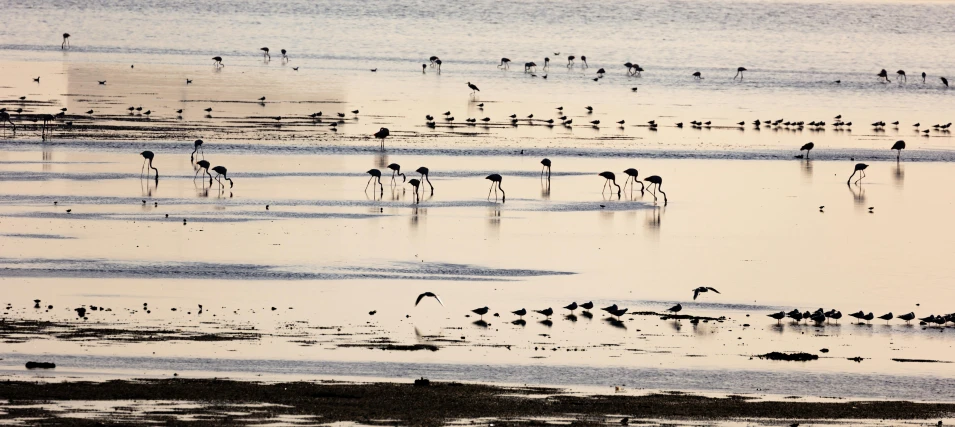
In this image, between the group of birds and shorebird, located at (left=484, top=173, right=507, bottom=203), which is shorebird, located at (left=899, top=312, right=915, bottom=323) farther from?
shorebird, located at (left=484, top=173, right=507, bottom=203)

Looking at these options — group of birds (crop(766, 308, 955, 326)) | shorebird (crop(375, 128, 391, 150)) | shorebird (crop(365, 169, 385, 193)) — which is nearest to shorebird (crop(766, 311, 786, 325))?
group of birds (crop(766, 308, 955, 326))

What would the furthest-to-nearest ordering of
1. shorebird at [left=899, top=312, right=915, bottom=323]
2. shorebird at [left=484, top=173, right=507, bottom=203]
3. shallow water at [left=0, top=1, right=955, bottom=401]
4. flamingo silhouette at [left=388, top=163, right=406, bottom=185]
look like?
flamingo silhouette at [left=388, top=163, right=406, bottom=185] → shorebird at [left=484, top=173, right=507, bottom=203] → shorebird at [left=899, top=312, right=915, bottom=323] → shallow water at [left=0, top=1, right=955, bottom=401]

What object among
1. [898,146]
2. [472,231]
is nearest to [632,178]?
[472,231]

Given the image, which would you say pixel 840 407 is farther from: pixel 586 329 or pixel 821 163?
pixel 821 163

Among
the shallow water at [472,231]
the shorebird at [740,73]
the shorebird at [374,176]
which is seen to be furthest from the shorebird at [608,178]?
the shorebird at [740,73]

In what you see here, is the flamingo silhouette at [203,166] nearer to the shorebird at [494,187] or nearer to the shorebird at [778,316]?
the shorebird at [494,187]

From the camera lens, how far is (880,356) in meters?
19.2

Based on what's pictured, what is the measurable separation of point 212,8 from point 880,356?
10984 centimetres

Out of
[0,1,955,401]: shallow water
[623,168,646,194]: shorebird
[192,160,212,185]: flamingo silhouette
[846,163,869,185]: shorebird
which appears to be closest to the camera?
[0,1,955,401]: shallow water

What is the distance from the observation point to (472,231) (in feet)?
93.2

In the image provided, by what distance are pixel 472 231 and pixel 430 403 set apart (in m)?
13.2

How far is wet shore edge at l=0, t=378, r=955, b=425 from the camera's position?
14602 millimetres

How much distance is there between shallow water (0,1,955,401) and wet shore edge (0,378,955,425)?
68 centimetres

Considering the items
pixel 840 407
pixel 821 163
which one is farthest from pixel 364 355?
pixel 821 163
